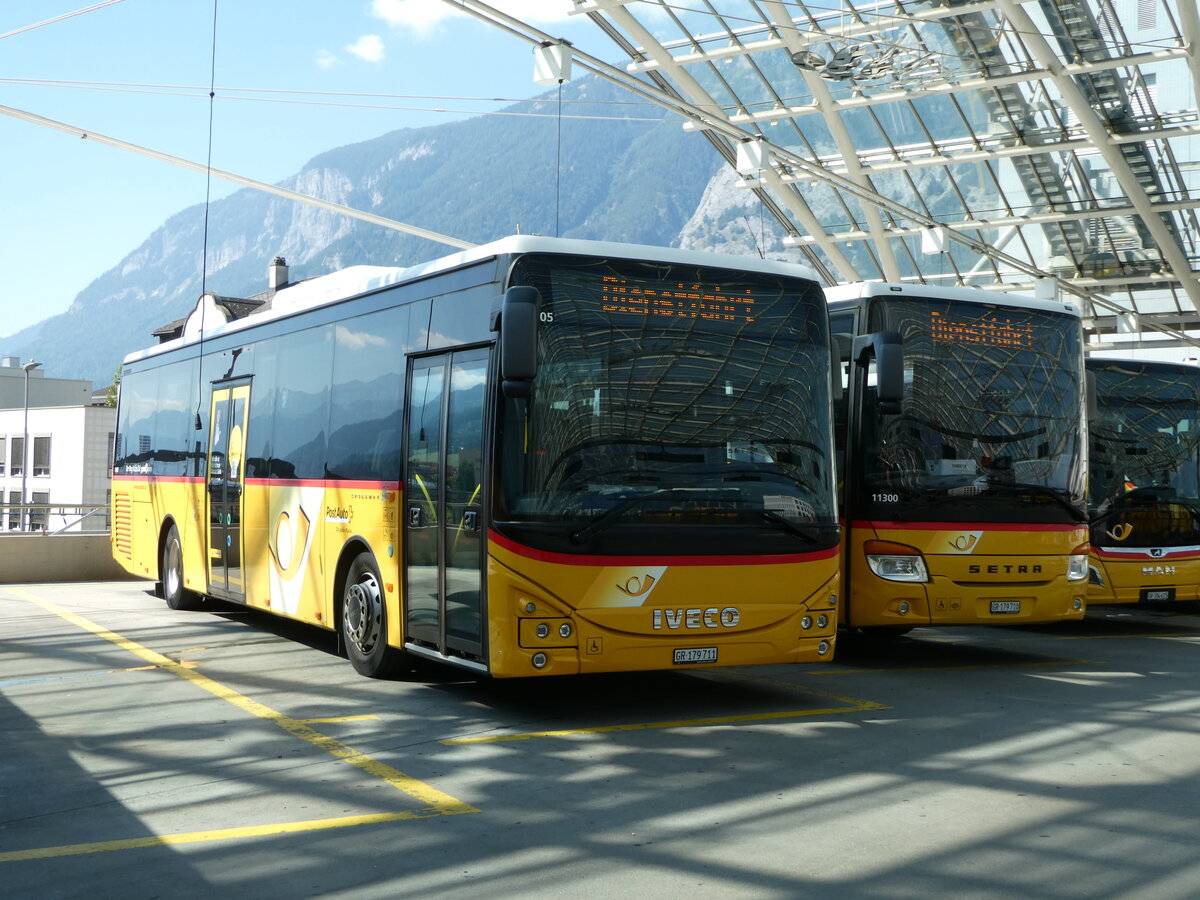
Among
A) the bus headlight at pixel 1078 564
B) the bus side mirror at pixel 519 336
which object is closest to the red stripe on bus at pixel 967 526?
the bus headlight at pixel 1078 564

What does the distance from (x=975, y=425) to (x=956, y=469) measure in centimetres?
39

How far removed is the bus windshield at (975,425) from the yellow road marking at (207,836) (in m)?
5.84

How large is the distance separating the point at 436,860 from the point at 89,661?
22.3 ft

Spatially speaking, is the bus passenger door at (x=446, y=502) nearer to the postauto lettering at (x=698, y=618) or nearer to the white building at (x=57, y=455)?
the postauto lettering at (x=698, y=618)

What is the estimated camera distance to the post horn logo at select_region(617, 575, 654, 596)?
8219mm

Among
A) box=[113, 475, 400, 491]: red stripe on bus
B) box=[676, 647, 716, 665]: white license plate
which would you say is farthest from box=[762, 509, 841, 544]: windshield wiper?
box=[113, 475, 400, 491]: red stripe on bus

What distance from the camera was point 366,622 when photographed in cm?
995

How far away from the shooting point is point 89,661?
36.9 feet

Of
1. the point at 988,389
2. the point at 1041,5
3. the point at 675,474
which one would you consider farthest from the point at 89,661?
the point at 1041,5

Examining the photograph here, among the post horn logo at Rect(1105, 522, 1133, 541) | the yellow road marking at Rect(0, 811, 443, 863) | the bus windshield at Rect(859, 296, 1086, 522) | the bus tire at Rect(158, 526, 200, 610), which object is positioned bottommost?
the yellow road marking at Rect(0, 811, 443, 863)

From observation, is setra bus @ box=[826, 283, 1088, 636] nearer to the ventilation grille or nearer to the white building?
the ventilation grille

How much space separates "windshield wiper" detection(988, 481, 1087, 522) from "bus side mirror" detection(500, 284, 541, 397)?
489 cm

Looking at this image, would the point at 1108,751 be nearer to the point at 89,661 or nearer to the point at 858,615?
the point at 858,615

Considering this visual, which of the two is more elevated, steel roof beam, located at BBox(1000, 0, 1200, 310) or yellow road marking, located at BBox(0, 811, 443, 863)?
steel roof beam, located at BBox(1000, 0, 1200, 310)
